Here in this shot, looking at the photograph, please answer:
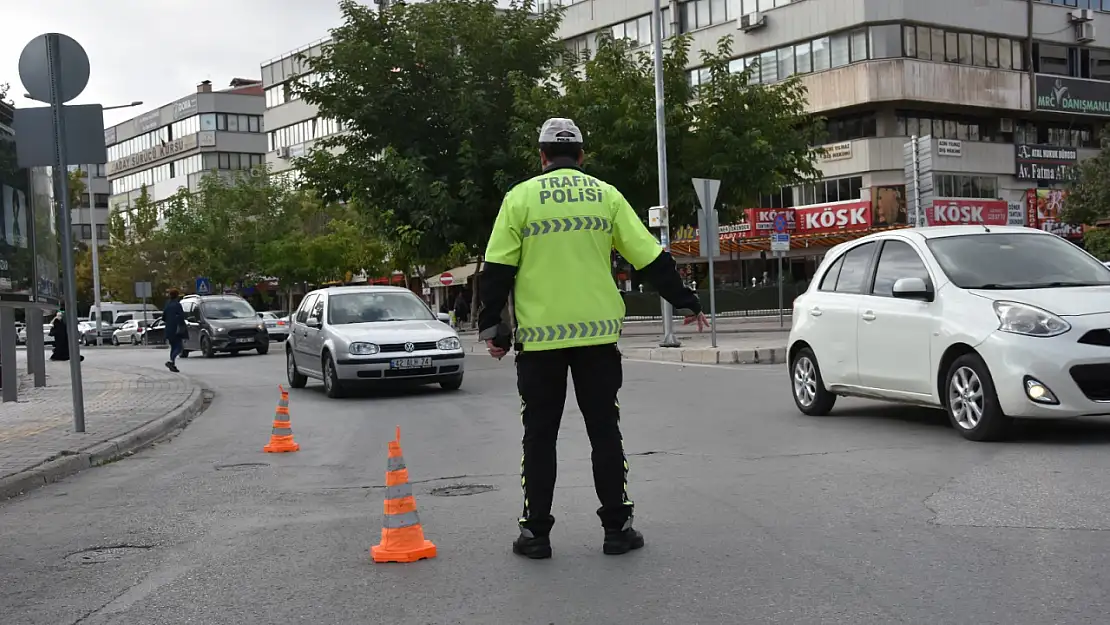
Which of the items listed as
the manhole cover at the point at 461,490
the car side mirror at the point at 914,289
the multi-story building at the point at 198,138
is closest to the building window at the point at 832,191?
the car side mirror at the point at 914,289

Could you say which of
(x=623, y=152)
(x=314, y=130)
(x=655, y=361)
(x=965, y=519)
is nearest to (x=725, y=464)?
(x=965, y=519)

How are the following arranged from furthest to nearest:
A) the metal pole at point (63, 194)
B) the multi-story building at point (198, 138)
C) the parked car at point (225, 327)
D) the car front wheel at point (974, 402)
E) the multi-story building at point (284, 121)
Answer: the multi-story building at point (198, 138), the multi-story building at point (284, 121), the parked car at point (225, 327), the metal pole at point (63, 194), the car front wheel at point (974, 402)

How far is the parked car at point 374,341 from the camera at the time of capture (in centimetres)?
1598

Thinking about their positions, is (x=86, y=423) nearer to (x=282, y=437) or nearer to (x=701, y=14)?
(x=282, y=437)

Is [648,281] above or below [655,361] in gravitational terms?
above

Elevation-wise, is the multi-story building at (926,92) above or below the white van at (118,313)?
above

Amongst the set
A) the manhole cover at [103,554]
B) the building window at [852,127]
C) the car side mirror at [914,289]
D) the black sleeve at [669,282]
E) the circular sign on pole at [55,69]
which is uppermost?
the building window at [852,127]

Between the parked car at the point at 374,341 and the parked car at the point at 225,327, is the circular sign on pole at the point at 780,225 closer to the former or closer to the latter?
the parked car at the point at 374,341

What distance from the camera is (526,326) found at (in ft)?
18.2

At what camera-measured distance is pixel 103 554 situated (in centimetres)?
618

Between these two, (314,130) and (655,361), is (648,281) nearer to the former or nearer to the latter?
(655,361)

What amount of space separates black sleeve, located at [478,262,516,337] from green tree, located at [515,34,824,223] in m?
23.0

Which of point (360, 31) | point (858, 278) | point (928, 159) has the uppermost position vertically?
point (360, 31)

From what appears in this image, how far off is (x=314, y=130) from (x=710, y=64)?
52639 mm
